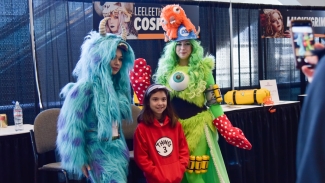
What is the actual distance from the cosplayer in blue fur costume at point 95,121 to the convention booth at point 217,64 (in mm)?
708

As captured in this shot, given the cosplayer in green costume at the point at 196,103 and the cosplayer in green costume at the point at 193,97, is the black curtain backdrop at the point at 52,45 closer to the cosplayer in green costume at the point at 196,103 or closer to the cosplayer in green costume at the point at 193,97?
the cosplayer in green costume at the point at 193,97

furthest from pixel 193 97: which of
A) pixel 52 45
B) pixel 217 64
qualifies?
pixel 217 64

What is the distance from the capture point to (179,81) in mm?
2973

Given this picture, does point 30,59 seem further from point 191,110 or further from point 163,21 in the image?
point 191,110

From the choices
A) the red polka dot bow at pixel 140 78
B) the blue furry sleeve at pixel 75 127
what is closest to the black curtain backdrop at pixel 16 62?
the red polka dot bow at pixel 140 78

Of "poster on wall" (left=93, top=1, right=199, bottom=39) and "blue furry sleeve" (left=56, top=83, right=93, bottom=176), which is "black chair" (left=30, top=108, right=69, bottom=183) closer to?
"blue furry sleeve" (left=56, top=83, right=93, bottom=176)

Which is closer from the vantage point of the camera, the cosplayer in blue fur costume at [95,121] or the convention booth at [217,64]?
the cosplayer in blue fur costume at [95,121]

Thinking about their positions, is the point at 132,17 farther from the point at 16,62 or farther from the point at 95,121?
the point at 95,121

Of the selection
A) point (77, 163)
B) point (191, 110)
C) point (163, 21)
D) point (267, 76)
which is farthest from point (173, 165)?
point (267, 76)

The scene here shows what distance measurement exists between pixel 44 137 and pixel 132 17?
1721mm

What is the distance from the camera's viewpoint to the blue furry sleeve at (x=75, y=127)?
236 cm

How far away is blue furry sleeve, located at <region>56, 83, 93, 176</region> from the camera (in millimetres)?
2355

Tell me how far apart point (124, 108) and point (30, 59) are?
4.77 ft

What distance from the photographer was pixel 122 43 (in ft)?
8.35
